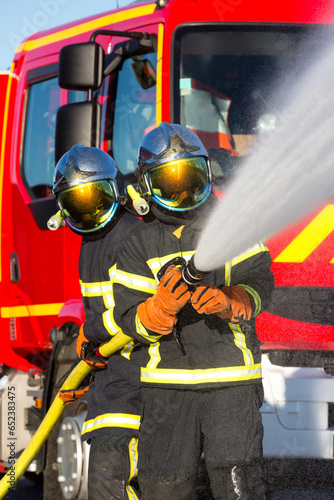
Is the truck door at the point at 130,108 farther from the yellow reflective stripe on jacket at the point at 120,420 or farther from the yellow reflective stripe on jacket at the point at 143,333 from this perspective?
the yellow reflective stripe on jacket at the point at 143,333

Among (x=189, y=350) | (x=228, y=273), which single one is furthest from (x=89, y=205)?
(x=189, y=350)

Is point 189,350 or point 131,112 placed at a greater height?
point 131,112

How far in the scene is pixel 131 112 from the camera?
17.3ft

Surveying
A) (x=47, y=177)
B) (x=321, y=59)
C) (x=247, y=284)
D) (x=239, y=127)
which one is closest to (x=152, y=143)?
(x=247, y=284)

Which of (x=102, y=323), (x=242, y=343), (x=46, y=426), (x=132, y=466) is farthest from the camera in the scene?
(x=46, y=426)

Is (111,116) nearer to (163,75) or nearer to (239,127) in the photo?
(163,75)

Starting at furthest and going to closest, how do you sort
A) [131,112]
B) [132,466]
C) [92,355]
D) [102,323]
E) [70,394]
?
[131,112]
[70,394]
[92,355]
[102,323]
[132,466]

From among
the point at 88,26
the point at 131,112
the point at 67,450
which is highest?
the point at 88,26

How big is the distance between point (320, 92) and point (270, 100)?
1310 millimetres

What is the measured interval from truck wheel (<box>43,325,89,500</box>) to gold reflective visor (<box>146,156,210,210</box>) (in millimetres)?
1870

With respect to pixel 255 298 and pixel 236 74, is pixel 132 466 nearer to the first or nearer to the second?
pixel 255 298

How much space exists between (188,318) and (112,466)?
0.85 metres

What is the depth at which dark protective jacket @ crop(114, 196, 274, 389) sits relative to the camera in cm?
348

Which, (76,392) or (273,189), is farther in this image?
(76,392)
